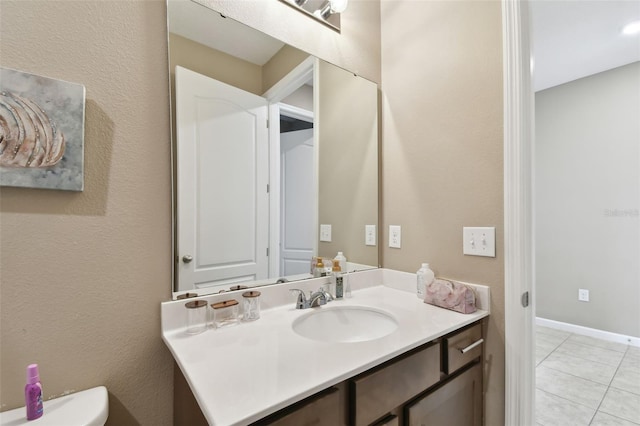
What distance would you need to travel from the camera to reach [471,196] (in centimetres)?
121

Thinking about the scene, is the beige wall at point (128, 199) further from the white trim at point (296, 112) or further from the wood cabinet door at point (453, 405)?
the white trim at point (296, 112)

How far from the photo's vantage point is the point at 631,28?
218 cm

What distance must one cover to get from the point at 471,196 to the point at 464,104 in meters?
0.40

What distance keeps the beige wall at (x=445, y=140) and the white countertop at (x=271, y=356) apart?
0.24m

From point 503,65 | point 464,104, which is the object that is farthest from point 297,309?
point 503,65

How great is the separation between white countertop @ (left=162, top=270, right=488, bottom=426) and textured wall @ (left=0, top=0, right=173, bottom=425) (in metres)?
0.15

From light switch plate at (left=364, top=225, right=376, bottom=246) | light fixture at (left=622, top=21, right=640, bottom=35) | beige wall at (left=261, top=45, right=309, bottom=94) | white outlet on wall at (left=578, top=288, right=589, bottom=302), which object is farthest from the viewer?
white outlet on wall at (left=578, top=288, right=589, bottom=302)

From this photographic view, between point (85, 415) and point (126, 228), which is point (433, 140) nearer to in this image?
point (126, 228)

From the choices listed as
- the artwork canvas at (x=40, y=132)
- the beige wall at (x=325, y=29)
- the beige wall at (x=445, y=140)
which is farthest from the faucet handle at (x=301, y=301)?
the beige wall at (x=325, y=29)

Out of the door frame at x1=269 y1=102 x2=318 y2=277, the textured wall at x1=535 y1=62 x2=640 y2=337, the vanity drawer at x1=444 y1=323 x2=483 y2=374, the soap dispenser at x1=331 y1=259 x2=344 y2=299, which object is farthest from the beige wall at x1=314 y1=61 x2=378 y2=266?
the textured wall at x1=535 y1=62 x2=640 y2=337

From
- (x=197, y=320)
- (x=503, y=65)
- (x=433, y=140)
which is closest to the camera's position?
(x=197, y=320)

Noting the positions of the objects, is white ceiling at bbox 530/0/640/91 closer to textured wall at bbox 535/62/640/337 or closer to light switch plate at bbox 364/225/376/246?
textured wall at bbox 535/62/640/337

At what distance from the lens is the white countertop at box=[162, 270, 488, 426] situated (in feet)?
1.89

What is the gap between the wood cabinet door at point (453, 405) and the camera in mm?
876
